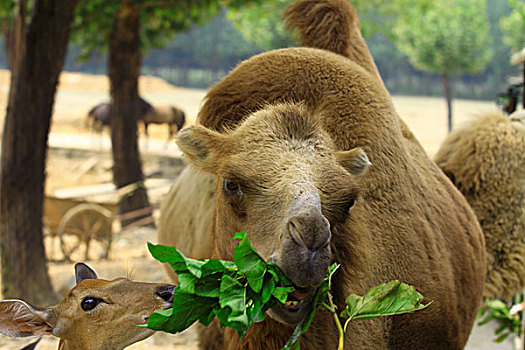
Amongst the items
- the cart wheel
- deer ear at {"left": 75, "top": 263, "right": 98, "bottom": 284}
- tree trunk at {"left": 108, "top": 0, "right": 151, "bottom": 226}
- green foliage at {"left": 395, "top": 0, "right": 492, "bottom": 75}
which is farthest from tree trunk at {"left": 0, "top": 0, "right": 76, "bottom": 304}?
green foliage at {"left": 395, "top": 0, "right": 492, "bottom": 75}

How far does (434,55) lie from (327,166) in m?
31.8

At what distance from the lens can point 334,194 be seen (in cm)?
214

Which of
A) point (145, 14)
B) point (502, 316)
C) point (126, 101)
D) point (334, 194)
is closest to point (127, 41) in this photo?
point (145, 14)

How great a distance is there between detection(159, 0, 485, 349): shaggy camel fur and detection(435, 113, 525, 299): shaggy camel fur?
722 mm

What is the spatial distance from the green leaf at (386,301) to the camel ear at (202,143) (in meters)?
0.82

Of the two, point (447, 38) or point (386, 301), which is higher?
point (447, 38)

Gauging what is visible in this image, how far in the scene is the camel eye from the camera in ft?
7.37

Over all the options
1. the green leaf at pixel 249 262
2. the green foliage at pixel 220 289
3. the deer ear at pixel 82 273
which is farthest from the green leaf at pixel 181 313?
the deer ear at pixel 82 273

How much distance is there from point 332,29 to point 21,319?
2.29m

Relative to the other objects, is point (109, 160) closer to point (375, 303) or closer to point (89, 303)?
point (89, 303)

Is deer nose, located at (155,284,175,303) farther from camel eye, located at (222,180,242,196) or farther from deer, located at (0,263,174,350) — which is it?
camel eye, located at (222,180,242,196)

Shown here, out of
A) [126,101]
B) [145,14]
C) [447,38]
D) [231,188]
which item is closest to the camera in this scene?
[231,188]

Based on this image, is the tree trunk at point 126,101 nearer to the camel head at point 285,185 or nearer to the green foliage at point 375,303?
the camel head at point 285,185

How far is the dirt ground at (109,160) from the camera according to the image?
6805 millimetres
